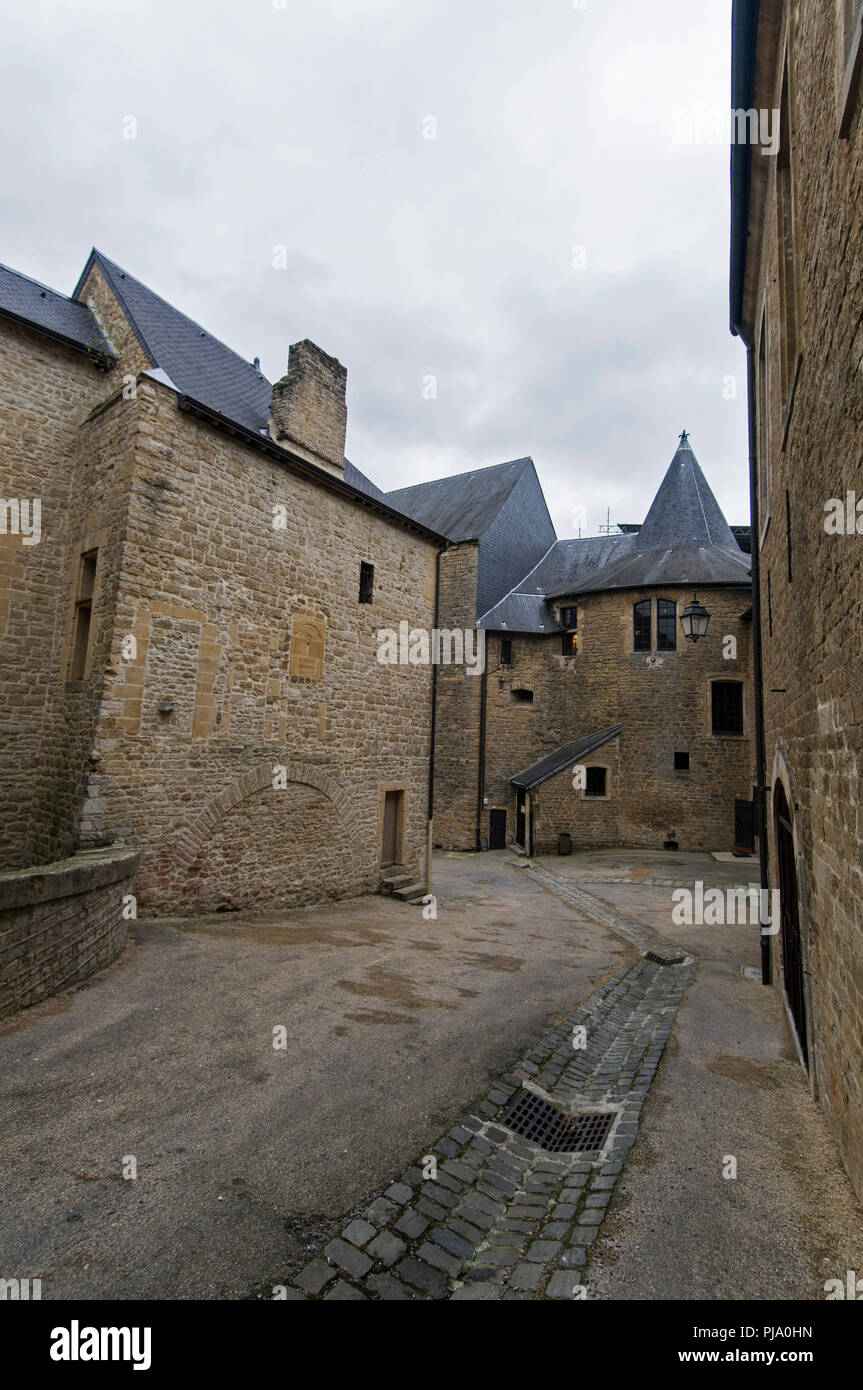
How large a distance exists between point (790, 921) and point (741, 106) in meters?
7.67

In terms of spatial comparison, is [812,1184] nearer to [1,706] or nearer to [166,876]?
[166,876]

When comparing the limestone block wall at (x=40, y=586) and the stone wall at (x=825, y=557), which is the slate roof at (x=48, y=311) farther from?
the stone wall at (x=825, y=557)

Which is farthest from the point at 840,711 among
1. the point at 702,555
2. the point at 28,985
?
the point at 702,555

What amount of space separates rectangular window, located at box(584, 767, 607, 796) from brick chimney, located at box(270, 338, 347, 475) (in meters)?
13.5

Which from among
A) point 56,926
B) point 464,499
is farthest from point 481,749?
point 56,926

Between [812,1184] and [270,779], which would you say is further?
[270,779]

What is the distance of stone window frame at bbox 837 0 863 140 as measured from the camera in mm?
2449

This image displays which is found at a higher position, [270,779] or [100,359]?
[100,359]

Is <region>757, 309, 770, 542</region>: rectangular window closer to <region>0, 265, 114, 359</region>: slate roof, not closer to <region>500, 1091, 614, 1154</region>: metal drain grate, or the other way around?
<region>500, 1091, 614, 1154</region>: metal drain grate

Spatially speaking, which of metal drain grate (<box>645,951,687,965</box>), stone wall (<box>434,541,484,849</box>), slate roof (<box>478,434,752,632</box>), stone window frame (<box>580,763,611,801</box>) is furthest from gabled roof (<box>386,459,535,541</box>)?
metal drain grate (<box>645,951,687,965</box>)

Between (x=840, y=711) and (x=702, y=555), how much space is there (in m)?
20.2

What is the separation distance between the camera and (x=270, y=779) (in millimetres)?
9547

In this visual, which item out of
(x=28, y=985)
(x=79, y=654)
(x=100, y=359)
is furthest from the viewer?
(x=100, y=359)

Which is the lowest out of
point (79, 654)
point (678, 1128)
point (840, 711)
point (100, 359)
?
point (678, 1128)
